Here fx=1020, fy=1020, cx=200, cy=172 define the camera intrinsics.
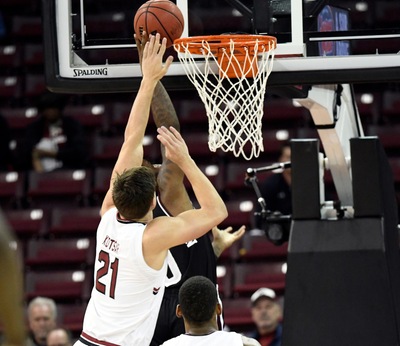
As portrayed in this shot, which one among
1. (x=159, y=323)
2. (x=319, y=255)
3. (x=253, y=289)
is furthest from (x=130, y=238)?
(x=253, y=289)

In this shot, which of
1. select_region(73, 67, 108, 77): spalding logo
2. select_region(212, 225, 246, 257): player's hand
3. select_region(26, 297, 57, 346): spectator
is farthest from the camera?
select_region(26, 297, 57, 346): spectator

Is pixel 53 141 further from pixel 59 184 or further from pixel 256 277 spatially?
pixel 256 277

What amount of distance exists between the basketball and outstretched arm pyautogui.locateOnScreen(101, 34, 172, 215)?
6 cm

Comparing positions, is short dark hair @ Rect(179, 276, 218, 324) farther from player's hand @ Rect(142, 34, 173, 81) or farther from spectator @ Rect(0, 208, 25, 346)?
spectator @ Rect(0, 208, 25, 346)

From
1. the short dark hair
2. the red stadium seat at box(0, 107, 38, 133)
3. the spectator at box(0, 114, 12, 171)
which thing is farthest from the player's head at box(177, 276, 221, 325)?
the red stadium seat at box(0, 107, 38, 133)

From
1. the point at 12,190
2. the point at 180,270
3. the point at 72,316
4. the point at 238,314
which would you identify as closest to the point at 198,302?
the point at 180,270

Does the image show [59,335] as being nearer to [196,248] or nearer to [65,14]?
[196,248]

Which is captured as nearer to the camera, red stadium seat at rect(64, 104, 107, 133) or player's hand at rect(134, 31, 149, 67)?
player's hand at rect(134, 31, 149, 67)

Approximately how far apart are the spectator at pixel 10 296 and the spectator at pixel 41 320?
17.5 feet

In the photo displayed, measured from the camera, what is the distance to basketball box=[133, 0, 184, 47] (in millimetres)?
4527

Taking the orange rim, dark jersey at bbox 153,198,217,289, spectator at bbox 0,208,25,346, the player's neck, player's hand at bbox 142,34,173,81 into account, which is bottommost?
the player's neck

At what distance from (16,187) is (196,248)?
4819 millimetres

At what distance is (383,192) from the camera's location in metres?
5.70

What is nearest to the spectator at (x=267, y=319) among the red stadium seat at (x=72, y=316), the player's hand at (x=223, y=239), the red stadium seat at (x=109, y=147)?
the player's hand at (x=223, y=239)
